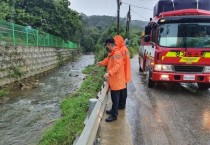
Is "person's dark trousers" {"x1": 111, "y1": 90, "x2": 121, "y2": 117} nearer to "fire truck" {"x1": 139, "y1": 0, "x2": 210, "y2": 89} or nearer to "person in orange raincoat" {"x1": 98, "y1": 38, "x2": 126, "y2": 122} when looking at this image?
"person in orange raincoat" {"x1": 98, "y1": 38, "x2": 126, "y2": 122}

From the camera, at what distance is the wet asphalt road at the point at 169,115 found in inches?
239

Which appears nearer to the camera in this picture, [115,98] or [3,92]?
[115,98]

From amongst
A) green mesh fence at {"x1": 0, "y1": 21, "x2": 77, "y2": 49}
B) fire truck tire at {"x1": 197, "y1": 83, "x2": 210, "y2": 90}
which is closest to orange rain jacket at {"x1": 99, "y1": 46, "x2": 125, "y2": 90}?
fire truck tire at {"x1": 197, "y1": 83, "x2": 210, "y2": 90}

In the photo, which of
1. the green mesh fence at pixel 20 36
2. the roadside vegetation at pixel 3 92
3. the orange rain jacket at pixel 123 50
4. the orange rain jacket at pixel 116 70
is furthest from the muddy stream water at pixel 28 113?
the green mesh fence at pixel 20 36

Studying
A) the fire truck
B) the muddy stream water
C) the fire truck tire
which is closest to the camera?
the muddy stream water

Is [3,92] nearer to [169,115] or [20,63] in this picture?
[20,63]

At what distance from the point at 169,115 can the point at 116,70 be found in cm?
211

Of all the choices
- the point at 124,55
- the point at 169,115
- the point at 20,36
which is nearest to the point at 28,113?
the point at 124,55

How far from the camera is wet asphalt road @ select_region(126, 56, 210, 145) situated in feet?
19.9

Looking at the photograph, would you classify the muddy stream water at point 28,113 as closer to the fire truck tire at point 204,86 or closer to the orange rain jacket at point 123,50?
the orange rain jacket at point 123,50

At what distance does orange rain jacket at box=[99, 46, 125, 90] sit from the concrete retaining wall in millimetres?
11032

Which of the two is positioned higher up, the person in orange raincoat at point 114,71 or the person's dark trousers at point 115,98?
the person in orange raincoat at point 114,71

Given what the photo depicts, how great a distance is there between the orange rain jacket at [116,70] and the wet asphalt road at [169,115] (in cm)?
94

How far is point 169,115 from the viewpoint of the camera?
7.78m
